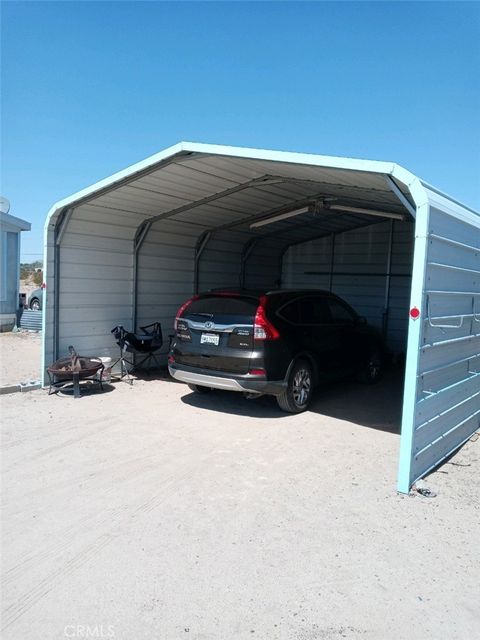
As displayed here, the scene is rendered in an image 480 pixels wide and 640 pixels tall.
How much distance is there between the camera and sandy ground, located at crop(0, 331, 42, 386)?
340 inches

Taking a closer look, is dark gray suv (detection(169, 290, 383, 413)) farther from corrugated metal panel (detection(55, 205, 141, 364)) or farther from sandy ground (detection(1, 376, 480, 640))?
corrugated metal panel (detection(55, 205, 141, 364))

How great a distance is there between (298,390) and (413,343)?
2.93 meters

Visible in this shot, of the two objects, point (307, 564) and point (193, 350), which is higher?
point (193, 350)

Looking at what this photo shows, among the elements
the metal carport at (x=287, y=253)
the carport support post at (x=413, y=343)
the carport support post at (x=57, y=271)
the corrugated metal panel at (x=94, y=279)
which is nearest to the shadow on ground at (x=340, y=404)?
the metal carport at (x=287, y=253)

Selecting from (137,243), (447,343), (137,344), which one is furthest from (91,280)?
(447,343)

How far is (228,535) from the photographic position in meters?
3.61

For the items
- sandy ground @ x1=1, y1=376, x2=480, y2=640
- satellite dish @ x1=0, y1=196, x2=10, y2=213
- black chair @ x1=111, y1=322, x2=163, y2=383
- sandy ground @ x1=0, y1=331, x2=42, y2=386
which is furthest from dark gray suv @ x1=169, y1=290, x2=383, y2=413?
satellite dish @ x1=0, y1=196, x2=10, y2=213

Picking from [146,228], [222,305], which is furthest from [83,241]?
[222,305]

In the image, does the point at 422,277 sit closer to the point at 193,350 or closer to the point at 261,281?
the point at 193,350

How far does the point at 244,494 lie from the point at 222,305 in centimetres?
313

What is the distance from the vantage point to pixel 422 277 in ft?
13.8

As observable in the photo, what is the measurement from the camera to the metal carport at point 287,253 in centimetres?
456

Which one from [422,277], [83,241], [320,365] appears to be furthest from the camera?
[83,241]

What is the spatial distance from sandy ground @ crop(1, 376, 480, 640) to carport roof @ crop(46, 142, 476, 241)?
2633mm
